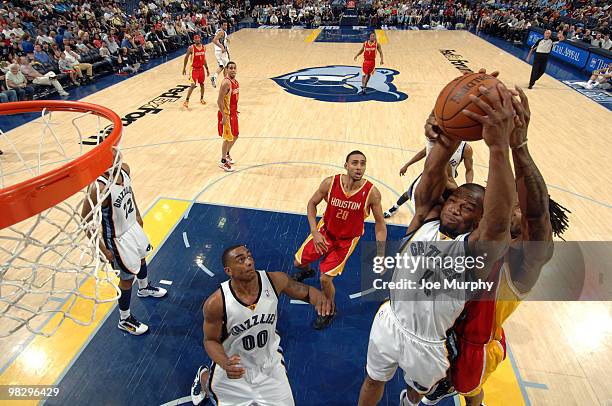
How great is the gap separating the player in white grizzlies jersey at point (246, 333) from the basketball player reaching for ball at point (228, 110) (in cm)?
400

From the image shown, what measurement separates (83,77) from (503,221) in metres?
12.6

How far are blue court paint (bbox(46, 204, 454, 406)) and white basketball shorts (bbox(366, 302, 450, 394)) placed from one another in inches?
33.0

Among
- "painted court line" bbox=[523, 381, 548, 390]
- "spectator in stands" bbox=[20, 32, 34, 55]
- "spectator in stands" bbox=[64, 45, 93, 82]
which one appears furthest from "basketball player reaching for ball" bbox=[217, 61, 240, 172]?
"spectator in stands" bbox=[20, 32, 34, 55]

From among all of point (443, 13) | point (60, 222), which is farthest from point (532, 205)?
point (443, 13)

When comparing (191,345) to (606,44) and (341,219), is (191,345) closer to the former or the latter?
(341,219)

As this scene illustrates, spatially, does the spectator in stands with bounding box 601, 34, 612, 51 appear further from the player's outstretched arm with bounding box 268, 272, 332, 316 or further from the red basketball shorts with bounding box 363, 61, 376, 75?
the player's outstretched arm with bounding box 268, 272, 332, 316

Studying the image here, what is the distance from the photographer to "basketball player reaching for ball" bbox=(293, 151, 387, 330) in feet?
12.1

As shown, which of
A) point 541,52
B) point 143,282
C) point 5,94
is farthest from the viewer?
point 541,52

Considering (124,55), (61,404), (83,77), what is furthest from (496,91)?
(124,55)

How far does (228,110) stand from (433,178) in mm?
4723

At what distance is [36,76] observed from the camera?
9.66 metres

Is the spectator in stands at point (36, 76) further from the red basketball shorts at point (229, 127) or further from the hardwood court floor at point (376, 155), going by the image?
the red basketball shorts at point (229, 127)

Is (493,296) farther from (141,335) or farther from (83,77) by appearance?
(83,77)

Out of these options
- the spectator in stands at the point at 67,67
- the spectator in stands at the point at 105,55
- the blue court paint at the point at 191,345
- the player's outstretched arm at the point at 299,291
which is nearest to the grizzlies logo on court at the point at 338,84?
the spectator in stands at the point at 105,55
